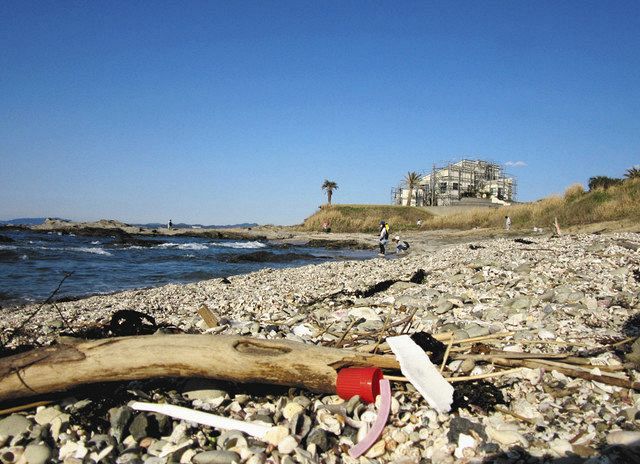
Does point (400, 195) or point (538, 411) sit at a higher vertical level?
point (400, 195)

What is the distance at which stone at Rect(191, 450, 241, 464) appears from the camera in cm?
269

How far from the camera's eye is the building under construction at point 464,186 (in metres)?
66.6

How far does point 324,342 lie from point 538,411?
228cm

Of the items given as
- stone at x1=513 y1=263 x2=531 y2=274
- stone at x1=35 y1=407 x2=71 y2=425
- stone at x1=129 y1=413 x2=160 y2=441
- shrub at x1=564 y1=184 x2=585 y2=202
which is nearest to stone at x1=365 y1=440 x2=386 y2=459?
stone at x1=129 y1=413 x2=160 y2=441

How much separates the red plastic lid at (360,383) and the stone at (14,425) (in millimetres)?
2358

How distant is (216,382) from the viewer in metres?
3.62

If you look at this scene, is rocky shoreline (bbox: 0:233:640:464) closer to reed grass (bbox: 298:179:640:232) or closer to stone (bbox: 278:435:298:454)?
stone (bbox: 278:435:298:454)

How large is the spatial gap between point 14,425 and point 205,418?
142 centimetres

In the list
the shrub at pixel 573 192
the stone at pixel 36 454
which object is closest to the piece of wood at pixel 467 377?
the stone at pixel 36 454

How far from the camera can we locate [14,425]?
3.10 meters

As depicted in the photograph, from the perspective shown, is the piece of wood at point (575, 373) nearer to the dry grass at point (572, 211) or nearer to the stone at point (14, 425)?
the stone at point (14, 425)

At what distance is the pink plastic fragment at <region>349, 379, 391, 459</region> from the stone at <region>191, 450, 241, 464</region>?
77cm

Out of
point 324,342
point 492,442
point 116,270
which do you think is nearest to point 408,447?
point 492,442

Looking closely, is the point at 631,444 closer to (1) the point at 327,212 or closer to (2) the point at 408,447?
(2) the point at 408,447
